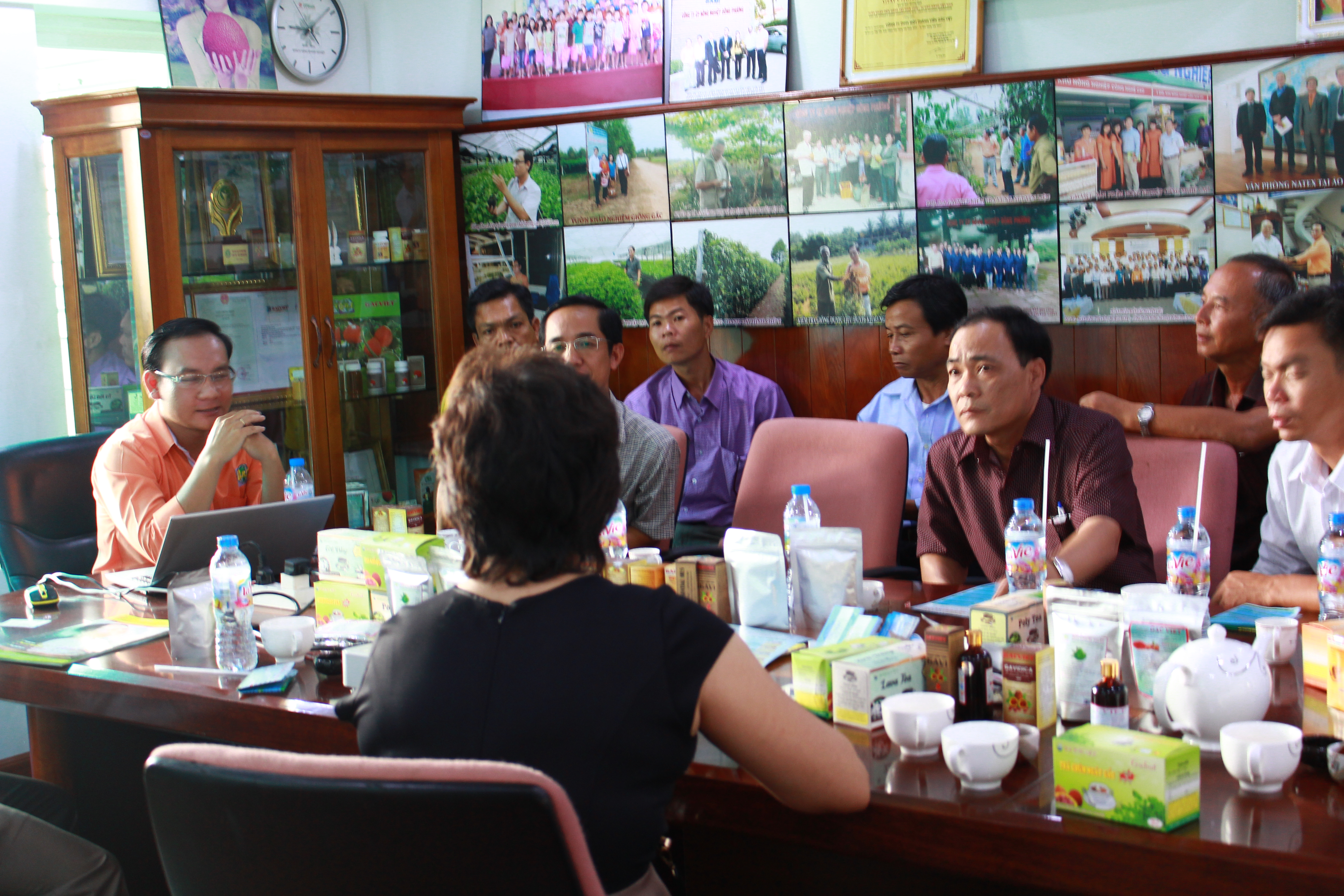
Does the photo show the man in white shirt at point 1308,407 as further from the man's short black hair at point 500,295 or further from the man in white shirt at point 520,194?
the man in white shirt at point 520,194

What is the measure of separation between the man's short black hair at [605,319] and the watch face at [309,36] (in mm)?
1762

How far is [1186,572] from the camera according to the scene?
197cm

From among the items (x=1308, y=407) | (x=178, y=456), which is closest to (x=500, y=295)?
(x=178, y=456)

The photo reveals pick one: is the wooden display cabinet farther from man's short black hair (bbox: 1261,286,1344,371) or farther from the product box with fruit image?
man's short black hair (bbox: 1261,286,1344,371)

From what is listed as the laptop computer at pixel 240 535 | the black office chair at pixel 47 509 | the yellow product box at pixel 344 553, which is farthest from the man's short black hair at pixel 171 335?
the yellow product box at pixel 344 553

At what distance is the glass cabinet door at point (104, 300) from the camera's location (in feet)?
12.8

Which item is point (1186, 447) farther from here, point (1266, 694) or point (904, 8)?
point (904, 8)

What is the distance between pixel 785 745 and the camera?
1.26m

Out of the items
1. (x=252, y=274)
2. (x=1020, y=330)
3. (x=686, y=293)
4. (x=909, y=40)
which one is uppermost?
(x=909, y=40)

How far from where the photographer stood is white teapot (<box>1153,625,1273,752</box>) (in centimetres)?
141

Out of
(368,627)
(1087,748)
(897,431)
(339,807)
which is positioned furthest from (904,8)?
(339,807)

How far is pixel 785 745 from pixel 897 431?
172 cm

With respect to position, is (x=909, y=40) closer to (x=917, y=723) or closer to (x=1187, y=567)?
(x=1187, y=567)

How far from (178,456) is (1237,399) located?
110 inches
